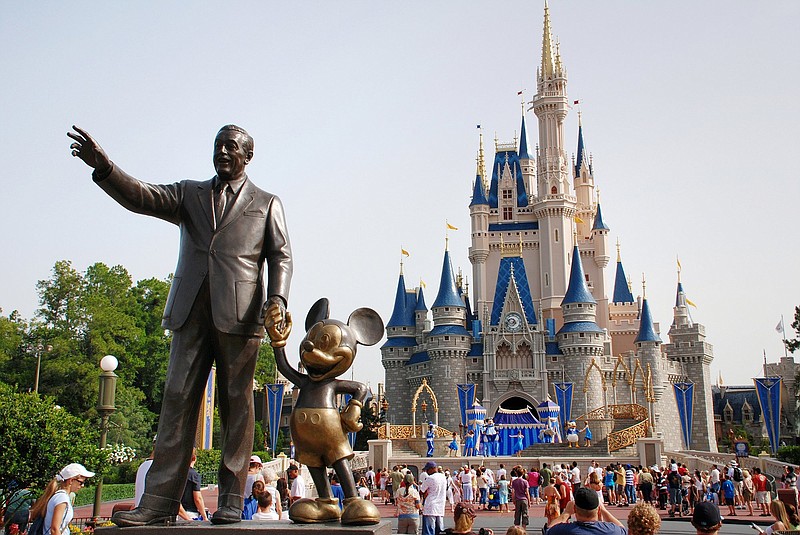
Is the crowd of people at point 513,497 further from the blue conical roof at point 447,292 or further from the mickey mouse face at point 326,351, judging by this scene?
the blue conical roof at point 447,292

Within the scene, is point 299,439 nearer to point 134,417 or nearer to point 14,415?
point 14,415

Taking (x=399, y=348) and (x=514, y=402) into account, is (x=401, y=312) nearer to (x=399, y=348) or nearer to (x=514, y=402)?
(x=399, y=348)

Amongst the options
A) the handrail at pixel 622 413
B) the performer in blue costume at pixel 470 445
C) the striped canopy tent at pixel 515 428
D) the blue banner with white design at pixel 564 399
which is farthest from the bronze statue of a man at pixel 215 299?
the blue banner with white design at pixel 564 399

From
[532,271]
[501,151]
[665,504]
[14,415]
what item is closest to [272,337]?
[14,415]

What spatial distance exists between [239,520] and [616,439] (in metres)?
29.3

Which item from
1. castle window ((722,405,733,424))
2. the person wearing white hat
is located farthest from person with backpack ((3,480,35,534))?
castle window ((722,405,733,424))

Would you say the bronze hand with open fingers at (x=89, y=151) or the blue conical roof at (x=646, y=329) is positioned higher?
the blue conical roof at (x=646, y=329)

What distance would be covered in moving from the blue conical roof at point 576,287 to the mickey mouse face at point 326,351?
4532cm

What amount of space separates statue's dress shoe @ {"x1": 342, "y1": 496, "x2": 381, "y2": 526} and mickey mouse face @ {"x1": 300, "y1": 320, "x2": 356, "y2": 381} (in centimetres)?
93

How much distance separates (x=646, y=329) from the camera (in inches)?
1987

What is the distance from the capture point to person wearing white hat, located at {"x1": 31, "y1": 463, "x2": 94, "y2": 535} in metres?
5.85

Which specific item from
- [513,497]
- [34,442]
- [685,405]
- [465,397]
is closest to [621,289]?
[465,397]

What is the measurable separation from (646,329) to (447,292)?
1303 centimetres

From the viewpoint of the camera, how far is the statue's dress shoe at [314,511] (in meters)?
4.81
